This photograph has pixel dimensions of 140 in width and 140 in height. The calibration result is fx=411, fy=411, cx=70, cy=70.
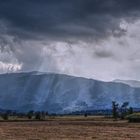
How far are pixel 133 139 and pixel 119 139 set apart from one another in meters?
1.95

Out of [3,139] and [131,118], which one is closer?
[3,139]

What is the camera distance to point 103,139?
56531 mm

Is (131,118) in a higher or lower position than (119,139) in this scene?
higher

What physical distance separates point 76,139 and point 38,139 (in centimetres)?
516

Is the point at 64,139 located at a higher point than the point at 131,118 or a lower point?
lower

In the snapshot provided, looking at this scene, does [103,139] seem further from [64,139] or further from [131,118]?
[131,118]

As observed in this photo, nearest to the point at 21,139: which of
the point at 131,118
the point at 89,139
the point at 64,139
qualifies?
the point at 64,139

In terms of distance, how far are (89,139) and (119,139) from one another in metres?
4.18

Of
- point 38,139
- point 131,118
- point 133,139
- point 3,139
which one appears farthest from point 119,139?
point 131,118

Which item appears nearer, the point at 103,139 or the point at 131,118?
the point at 103,139

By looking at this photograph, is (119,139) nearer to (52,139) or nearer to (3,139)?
(52,139)

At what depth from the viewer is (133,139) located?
56750 millimetres

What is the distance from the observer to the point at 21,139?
184ft

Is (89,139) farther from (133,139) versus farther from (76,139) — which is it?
(133,139)
